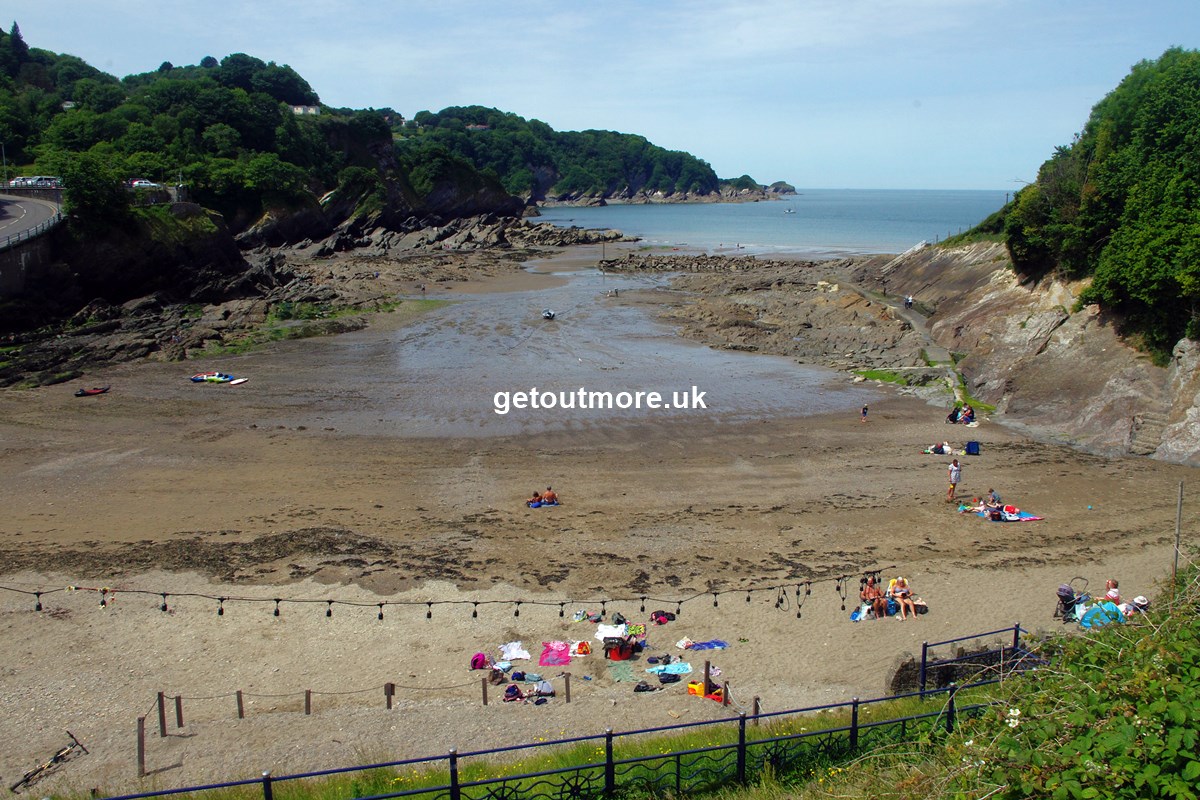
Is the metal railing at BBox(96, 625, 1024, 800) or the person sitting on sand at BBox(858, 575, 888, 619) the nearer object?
the metal railing at BBox(96, 625, 1024, 800)

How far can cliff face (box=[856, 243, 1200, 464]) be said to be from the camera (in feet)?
81.8

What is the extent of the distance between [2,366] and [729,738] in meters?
37.8

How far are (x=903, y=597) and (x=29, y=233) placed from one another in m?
48.6

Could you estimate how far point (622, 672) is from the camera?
1352 centimetres

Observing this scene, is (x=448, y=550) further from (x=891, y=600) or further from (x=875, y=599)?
(x=891, y=600)

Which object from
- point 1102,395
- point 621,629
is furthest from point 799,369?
point 621,629

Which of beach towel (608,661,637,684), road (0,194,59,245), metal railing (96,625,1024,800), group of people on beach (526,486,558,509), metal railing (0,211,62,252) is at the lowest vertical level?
beach towel (608,661,637,684)

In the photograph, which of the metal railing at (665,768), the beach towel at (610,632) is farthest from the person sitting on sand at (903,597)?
the metal railing at (665,768)

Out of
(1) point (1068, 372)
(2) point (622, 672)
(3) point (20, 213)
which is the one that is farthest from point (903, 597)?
(3) point (20, 213)

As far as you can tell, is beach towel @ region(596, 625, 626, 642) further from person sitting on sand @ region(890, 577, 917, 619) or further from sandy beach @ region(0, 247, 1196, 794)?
person sitting on sand @ region(890, 577, 917, 619)

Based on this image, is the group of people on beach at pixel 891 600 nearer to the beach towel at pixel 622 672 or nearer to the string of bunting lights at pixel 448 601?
the string of bunting lights at pixel 448 601

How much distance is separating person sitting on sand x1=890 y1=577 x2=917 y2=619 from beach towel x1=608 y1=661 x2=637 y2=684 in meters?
5.53

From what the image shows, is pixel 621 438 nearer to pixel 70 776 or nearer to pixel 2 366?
pixel 70 776

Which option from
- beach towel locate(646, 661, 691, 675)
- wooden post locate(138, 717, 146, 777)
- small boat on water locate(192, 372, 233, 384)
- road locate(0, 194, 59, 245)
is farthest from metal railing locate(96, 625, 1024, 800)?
road locate(0, 194, 59, 245)
